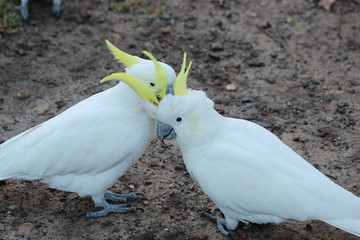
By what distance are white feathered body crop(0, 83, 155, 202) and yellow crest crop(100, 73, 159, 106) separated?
0.23 m

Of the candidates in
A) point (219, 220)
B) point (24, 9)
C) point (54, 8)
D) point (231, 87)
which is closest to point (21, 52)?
point (24, 9)

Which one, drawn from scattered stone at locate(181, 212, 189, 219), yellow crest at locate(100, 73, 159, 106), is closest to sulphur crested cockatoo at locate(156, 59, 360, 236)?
yellow crest at locate(100, 73, 159, 106)

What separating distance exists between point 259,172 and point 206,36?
10.8ft

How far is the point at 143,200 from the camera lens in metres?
3.98

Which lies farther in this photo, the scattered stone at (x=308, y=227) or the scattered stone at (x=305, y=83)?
the scattered stone at (x=305, y=83)

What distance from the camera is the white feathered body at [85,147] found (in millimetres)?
3523

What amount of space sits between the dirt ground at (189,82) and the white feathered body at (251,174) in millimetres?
459

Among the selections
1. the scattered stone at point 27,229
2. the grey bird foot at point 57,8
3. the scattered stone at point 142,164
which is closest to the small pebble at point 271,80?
the scattered stone at point 142,164

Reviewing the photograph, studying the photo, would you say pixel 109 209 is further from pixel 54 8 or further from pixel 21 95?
pixel 54 8

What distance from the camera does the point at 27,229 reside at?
355 centimetres

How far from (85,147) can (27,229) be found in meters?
0.76

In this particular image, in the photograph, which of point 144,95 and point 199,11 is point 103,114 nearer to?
point 144,95

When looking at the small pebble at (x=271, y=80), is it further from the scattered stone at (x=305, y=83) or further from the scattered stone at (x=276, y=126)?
the scattered stone at (x=276, y=126)

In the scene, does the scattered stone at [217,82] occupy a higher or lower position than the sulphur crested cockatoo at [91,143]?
lower
